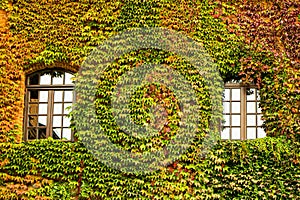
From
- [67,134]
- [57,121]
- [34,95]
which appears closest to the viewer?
[67,134]

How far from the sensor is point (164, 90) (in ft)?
35.4

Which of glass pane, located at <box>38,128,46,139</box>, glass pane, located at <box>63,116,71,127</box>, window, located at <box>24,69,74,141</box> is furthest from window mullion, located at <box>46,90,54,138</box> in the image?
glass pane, located at <box>63,116,71,127</box>

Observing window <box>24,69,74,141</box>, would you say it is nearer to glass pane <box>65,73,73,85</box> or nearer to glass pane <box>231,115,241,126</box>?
glass pane <box>65,73,73,85</box>

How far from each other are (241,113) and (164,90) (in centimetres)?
183

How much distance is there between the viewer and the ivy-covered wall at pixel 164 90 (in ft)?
33.9

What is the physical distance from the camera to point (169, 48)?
36.1ft

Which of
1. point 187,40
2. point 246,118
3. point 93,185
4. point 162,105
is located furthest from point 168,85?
point 93,185

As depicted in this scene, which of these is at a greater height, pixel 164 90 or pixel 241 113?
pixel 164 90

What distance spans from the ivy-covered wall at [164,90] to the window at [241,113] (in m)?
0.26

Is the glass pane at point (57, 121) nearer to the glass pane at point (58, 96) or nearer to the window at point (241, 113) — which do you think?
the glass pane at point (58, 96)

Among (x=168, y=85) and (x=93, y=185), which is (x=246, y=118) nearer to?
(x=168, y=85)

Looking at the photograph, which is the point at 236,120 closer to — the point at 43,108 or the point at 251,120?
the point at 251,120

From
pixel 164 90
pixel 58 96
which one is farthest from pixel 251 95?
pixel 58 96

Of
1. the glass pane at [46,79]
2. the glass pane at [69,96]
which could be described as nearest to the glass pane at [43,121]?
the glass pane at [69,96]
